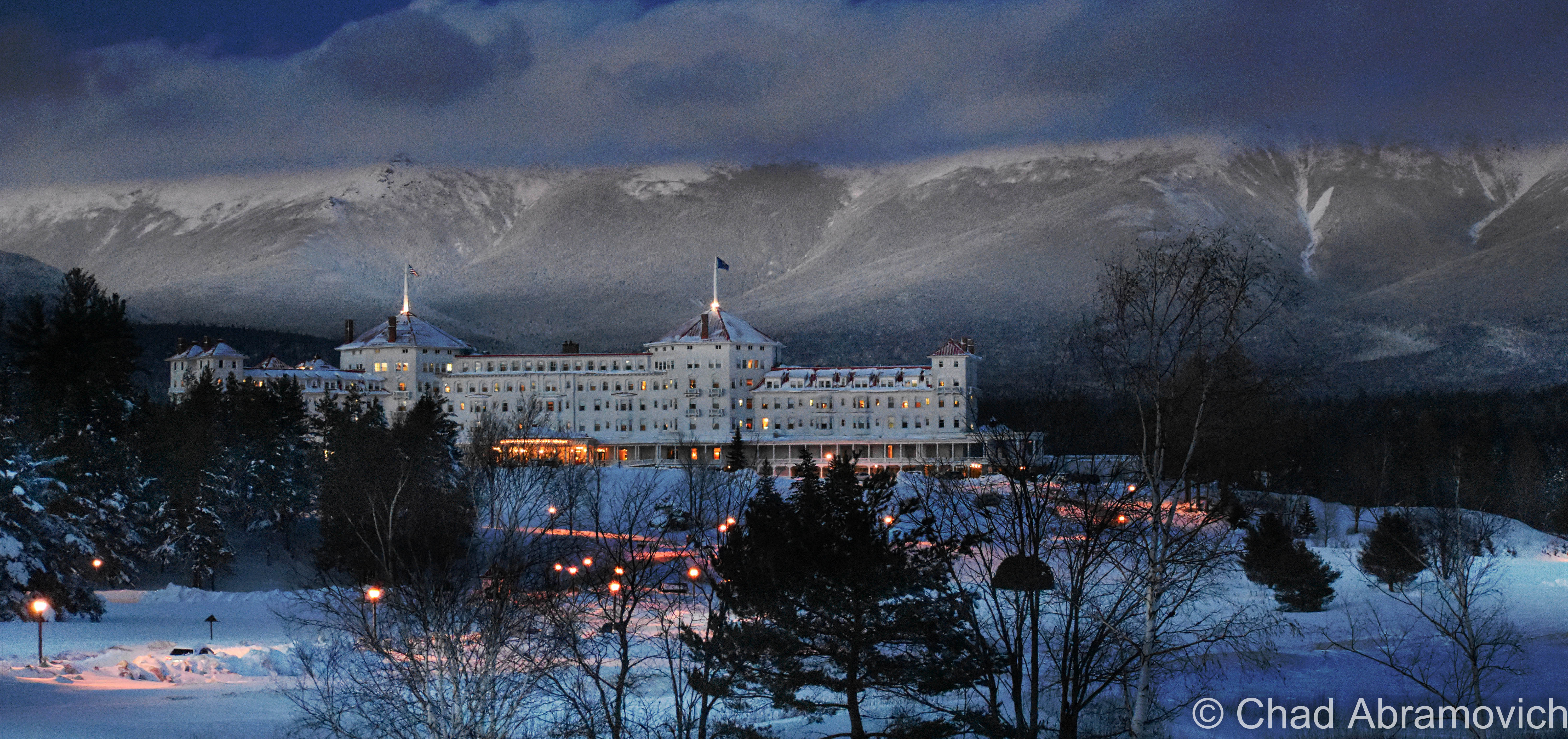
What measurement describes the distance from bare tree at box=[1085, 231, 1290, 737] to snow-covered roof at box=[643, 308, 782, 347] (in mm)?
104961

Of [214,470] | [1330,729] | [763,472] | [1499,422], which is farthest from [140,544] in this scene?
[1499,422]

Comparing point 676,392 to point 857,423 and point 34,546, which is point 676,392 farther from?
point 34,546

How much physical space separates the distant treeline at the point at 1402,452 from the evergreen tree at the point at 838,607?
9138mm

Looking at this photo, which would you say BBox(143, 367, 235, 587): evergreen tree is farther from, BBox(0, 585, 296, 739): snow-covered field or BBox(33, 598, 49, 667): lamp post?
BBox(33, 598, 49, 667): lamp post

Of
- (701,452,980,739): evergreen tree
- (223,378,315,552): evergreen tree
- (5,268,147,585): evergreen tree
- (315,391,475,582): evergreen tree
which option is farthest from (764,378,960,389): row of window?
(701,452,980,739): evergreen tree

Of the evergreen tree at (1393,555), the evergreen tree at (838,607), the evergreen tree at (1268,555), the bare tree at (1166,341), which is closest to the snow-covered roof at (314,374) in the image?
the evergreen tree at (1268,555)

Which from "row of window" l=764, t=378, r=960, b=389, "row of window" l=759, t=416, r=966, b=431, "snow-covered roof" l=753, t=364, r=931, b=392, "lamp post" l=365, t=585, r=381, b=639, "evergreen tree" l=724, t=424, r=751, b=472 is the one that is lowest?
"lamp post" l=365, t=585, r=381, b=639

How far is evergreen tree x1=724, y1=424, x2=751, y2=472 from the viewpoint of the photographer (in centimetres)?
10131

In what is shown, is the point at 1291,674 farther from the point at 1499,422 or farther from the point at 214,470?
the point at 1499,422

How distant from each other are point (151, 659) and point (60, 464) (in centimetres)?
2364

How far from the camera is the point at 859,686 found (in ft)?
104

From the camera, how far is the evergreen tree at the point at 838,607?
31375mm

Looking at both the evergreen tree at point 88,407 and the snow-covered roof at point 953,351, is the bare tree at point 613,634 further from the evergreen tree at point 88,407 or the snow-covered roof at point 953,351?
the snow-covered roof at point 953,351

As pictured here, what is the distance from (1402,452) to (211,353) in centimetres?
10126
